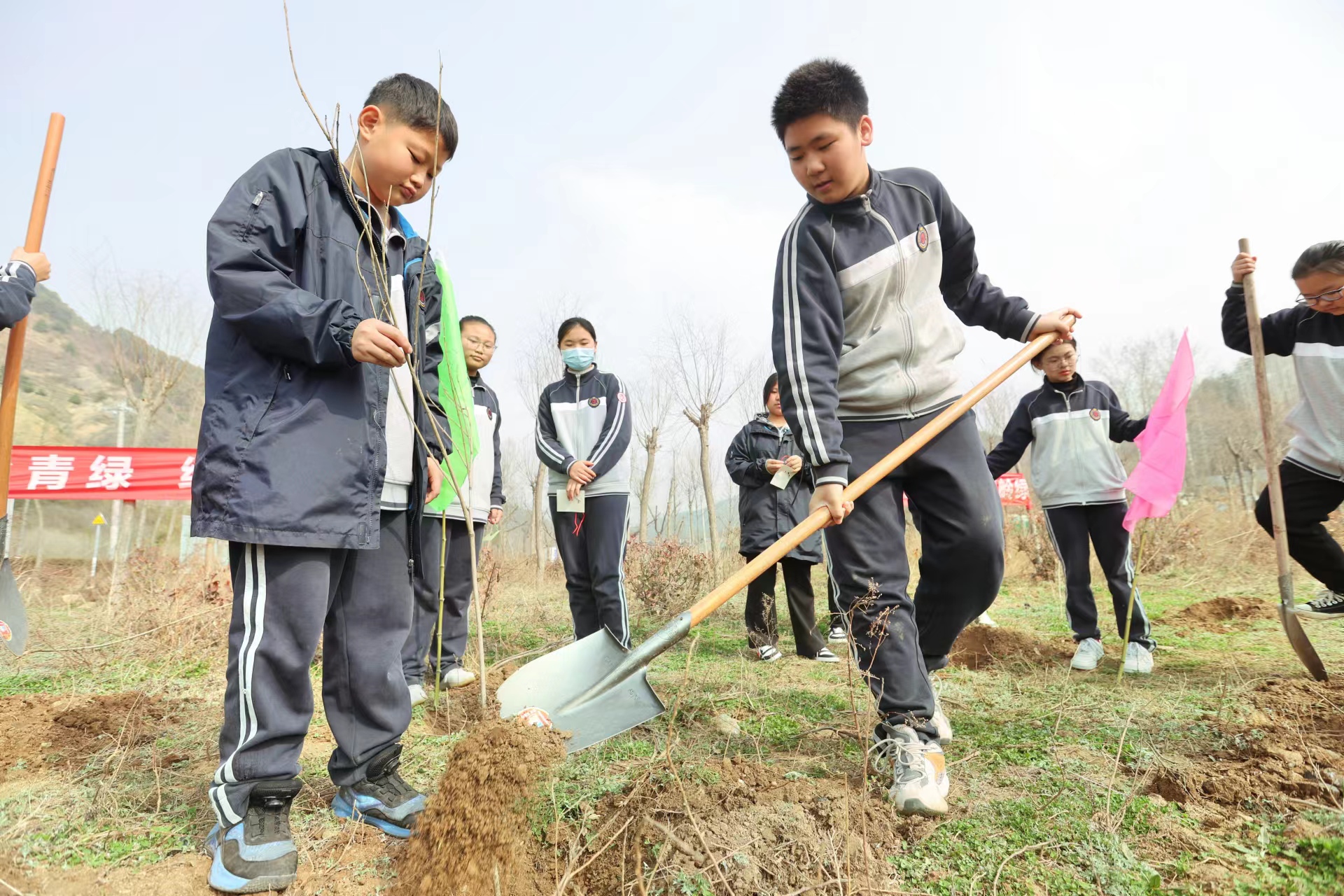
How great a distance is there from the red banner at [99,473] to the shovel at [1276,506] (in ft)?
34.6

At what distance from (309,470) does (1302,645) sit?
383 cm

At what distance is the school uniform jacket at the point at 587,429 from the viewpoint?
4.32m

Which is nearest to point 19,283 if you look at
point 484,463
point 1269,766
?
point 484,463

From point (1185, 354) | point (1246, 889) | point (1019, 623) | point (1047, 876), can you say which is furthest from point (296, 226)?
point (1019, 623)

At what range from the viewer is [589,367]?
4738 mm

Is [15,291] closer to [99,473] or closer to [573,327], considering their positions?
[573,327]

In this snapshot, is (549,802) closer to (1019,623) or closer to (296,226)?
(296,226)

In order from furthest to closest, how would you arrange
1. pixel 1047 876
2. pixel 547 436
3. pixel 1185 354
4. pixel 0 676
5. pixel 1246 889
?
pixel 547 436
pixel 0 676
pixel 1185 354
pixel 1047 876
pixel 1246 889

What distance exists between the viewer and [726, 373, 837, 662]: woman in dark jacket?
470 centimetres

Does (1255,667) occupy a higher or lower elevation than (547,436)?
lower

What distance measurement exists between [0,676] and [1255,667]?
683 cm

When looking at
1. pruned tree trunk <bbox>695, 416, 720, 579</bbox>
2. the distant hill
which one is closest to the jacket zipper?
pruned tree trunk <bbox>695, 416, 720, 579</bbox>

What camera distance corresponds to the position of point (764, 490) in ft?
16.7

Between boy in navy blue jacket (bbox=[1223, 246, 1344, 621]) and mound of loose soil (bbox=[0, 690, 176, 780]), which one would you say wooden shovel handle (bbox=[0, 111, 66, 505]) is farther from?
boy in navy blue jacket (bbox=[1223, 246, 1344, 621])
